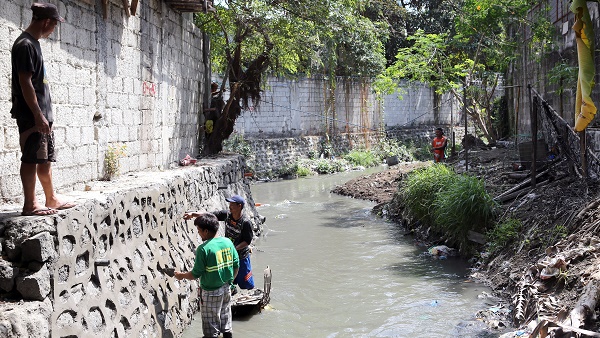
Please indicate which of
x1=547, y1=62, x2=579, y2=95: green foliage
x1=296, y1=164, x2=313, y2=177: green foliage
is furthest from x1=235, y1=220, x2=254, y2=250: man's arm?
x1=296, y1=164, x2=313, y2=177: green foliage

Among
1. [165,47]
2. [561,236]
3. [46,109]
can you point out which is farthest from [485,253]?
[46,109]

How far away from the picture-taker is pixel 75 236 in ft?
16.6

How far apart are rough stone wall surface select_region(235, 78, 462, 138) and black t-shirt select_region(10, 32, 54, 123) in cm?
1656

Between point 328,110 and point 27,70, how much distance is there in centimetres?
2269

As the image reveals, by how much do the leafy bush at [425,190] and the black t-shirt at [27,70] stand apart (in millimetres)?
8302

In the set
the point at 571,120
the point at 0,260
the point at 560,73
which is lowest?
the point at 0,260

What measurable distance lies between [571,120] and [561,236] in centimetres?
665

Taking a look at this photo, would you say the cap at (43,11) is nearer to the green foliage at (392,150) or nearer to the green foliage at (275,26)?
the green foliage at (275,26)

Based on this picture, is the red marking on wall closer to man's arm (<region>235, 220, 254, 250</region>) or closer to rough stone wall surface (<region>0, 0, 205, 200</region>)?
rough stone wall surface (<region>0, 0, 205, 200</region>)

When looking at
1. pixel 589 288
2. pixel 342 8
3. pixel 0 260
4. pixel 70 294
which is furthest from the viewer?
pixel 342 8

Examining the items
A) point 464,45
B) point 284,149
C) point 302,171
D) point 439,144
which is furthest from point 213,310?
point 284,149

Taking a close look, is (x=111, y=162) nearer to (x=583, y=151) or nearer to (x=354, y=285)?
(x=354, y=285)

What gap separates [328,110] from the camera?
2705 centimetres

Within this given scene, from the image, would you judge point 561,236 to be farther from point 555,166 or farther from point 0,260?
point 0,260
